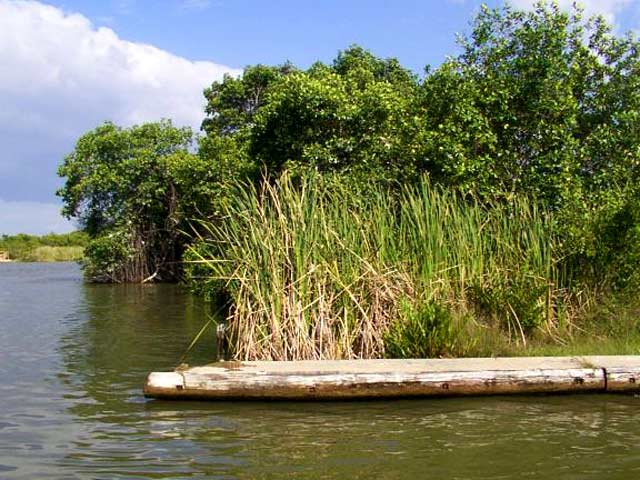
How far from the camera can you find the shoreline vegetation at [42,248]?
6675 centimetres

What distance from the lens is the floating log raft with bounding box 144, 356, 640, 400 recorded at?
7.41 meters

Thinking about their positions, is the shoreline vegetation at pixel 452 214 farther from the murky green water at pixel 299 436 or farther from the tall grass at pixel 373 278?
the murky green water at pixel 299 436

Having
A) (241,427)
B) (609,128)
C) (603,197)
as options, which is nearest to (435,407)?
(241,427)

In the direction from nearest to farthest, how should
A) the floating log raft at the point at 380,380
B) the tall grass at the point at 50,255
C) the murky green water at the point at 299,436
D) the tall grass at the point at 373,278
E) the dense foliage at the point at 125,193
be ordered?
the murky green water at the point at 299,436
the floating log raft at the point at 380,380
the tall grass at the point at 373,278
the dense foliage at the point at 125,193
the tall grass at the point at 50,255

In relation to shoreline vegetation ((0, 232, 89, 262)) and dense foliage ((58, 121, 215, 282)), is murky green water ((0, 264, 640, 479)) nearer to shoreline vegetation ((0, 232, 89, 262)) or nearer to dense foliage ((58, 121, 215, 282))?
dense foliage ((58, 121, 215, 282))

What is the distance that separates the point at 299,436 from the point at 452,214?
447 centimetres

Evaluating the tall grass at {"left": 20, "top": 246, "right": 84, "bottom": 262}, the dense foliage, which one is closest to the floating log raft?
the dense foliage

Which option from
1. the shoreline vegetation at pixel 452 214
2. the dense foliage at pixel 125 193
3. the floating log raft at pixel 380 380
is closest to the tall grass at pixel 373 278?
the shoreline vegetation at pixel 452 214

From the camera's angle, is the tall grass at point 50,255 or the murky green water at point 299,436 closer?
the murky green water at point 299,436

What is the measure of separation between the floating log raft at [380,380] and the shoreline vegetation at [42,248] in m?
59.3

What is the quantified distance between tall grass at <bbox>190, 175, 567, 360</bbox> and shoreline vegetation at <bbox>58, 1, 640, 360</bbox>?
0.09 ft

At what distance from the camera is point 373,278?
8.88 metres

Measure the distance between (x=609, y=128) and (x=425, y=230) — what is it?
4.53 meters

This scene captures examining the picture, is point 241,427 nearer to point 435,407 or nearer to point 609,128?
point 435,407
